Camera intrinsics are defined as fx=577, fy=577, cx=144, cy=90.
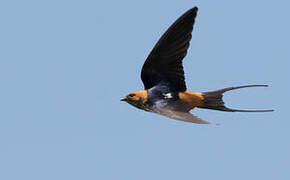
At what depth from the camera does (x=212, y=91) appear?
25.3 feet

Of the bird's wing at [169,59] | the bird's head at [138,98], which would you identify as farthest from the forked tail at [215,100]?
the bird's head at [138,98]

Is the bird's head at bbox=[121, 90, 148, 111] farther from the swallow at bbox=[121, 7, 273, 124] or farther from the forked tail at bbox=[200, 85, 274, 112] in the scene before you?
the forked tail at bbox=[200, 85, 274, 112]

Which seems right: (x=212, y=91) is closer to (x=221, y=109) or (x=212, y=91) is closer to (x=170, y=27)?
(x=221, y=109)

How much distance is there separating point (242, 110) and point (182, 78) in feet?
3.06

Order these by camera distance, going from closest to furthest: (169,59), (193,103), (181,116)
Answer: (181,116)
(193,103)
(169,59)

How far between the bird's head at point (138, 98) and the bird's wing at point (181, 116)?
587 mm

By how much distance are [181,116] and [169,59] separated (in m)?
1.41

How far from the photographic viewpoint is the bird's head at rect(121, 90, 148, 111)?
765cm

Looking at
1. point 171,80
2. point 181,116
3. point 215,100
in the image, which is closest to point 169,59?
point 171,80

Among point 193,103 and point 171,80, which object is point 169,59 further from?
point 193,103

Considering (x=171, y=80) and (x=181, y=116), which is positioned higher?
(x=171, y=80)

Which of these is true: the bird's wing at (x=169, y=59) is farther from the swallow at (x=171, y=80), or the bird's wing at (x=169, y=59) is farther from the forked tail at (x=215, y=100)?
the forked tail at (x=215, y=100)

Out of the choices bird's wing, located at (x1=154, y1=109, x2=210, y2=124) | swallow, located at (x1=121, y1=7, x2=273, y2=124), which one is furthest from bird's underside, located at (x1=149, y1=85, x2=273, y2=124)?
bird's wing, located at (x1=154, y1=109, x2=210, y2=124)

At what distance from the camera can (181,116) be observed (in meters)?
6.52
